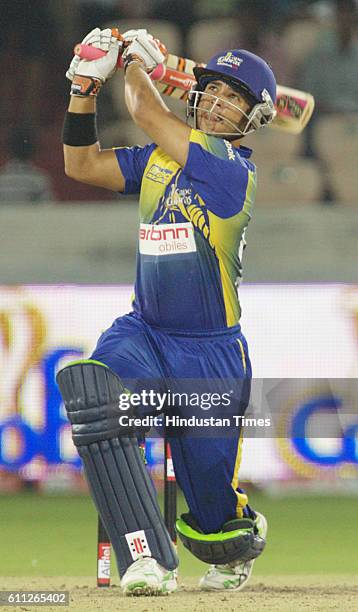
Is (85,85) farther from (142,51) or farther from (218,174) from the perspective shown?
(218,174)

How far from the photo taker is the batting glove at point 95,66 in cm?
452

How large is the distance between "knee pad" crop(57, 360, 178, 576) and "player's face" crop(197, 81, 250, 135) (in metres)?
0.94

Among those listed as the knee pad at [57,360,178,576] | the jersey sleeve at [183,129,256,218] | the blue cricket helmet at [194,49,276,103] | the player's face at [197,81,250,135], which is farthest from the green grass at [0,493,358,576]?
the blue cricket helmet at [194,49,276,103]

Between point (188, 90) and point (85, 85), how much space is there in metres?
0.69

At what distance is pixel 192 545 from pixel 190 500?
0.58ft

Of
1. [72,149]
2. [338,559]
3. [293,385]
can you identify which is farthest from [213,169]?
[293,385]

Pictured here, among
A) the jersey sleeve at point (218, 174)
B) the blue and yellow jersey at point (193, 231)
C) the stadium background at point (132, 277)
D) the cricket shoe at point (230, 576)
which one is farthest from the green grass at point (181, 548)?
the jersey sleeve at point (218, 174)

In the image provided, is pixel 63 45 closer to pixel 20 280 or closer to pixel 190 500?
pixel 20 280

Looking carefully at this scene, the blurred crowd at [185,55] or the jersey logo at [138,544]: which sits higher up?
the blurred crowd at [185,55]

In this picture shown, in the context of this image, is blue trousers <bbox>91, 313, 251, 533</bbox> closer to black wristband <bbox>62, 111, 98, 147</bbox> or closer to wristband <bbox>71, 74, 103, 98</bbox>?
black wristband <bbox>62, 111, 98, 147</bbox>

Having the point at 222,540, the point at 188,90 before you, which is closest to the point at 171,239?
the point at 188,90

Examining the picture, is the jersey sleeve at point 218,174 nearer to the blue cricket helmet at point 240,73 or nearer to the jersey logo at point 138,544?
the blue cricket helmet at point 240,73

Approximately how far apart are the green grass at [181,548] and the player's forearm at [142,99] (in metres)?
2.19

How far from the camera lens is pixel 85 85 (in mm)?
4551
